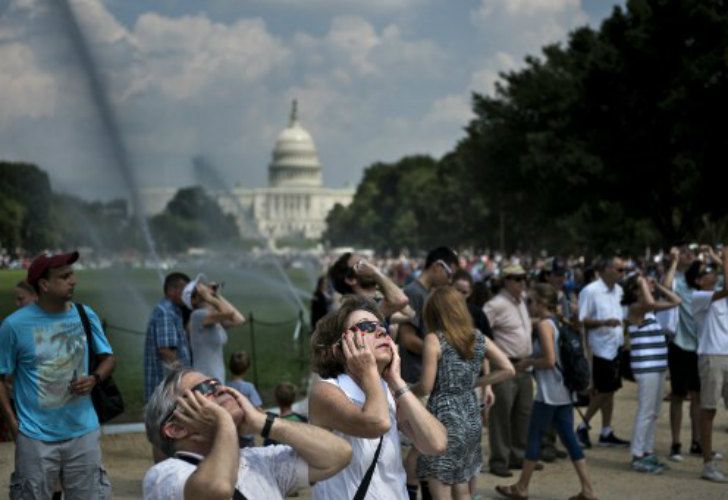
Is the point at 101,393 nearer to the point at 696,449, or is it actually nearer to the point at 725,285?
the point at 725,285

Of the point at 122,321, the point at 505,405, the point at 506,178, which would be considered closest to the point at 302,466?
the point at 505,405

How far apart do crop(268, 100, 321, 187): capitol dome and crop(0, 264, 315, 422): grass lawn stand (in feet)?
518

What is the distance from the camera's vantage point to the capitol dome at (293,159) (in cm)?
19150

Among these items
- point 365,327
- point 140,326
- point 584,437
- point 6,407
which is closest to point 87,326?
point 6,407

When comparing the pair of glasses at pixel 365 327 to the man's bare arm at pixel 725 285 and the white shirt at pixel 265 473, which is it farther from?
the man's bare arm at pixel 725 285

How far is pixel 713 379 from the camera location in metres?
9.81

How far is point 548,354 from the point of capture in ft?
29.9

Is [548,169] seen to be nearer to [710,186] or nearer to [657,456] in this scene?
[710,186]

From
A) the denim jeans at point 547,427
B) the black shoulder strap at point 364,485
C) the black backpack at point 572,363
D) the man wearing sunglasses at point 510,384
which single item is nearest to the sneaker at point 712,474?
the black backpack at point 572,363

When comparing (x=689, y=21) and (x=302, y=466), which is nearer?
(x=302, y=466)

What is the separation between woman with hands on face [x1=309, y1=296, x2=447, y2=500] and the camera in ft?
12.9

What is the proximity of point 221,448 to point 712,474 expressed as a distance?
7281 millimetres

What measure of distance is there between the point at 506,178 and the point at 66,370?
49.9 m

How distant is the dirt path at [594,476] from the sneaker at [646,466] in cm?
6
